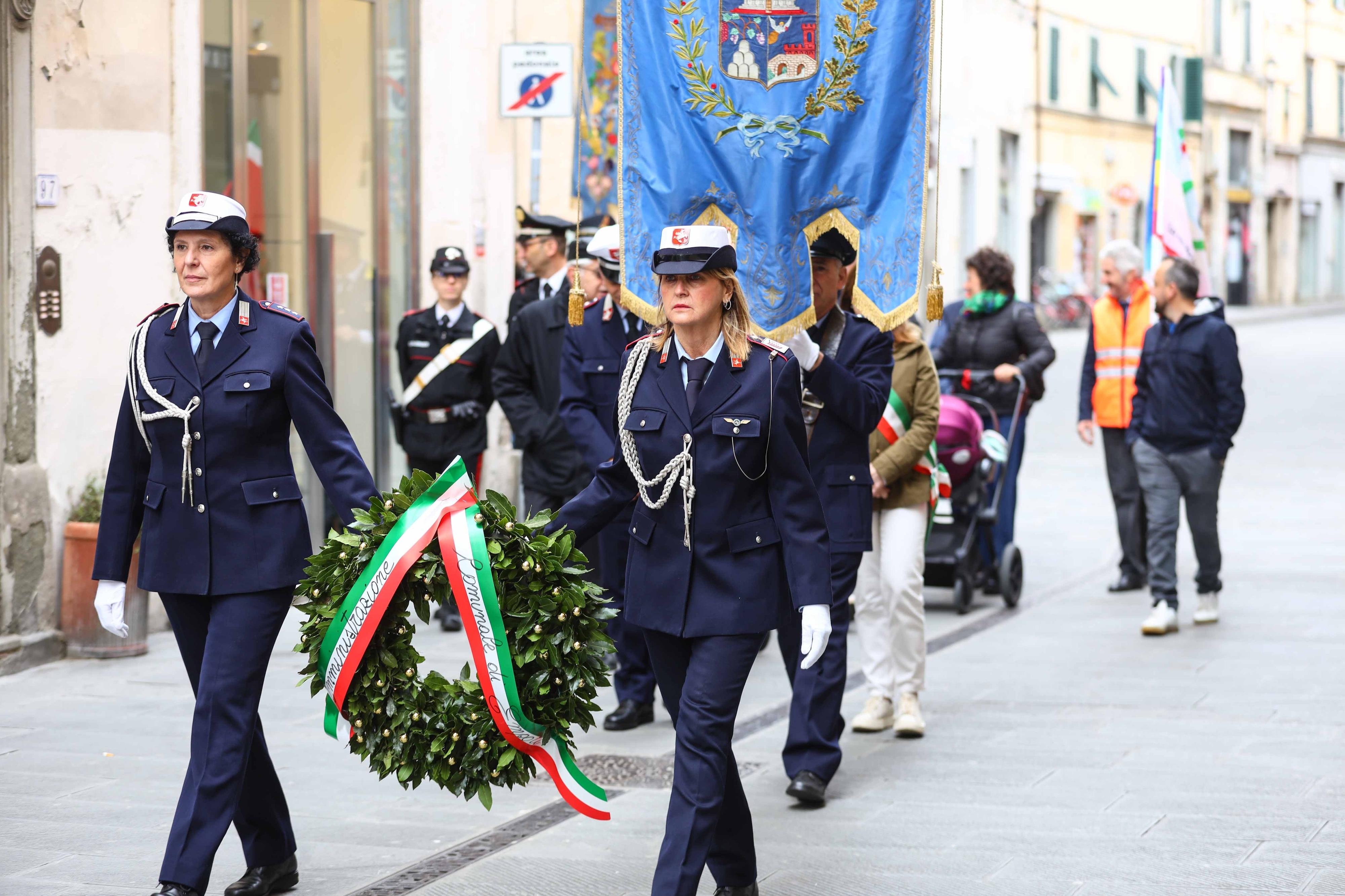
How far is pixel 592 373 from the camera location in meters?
7.69

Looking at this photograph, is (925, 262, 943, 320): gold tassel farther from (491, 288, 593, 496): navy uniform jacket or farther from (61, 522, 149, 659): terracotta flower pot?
(61, 522, 149, 659): terracotta flower pot

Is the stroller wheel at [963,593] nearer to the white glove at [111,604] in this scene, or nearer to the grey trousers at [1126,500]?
the grey trousers at [1126,500]

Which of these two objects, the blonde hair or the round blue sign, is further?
the round blue sign

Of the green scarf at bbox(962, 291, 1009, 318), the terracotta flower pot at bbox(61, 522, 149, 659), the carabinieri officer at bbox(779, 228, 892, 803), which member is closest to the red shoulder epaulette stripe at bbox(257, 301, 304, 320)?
the carabinieri officer at bbox(779, 228, 892, 803)

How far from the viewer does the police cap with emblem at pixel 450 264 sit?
33.2 feet

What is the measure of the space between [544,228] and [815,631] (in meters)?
5.51

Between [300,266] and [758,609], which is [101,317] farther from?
[758,609]

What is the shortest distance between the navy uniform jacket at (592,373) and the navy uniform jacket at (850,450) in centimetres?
131

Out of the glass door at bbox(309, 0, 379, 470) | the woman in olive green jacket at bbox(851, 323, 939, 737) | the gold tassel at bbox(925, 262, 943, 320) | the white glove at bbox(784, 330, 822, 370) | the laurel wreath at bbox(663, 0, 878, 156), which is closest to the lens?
the white glove at bbox(784, 330, 822, 370)

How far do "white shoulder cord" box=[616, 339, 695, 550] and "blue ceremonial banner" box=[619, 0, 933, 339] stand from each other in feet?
4.47

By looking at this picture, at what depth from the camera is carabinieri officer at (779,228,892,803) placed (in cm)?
649

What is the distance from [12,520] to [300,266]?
344cm

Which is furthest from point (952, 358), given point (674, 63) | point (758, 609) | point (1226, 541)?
point (758, 609)

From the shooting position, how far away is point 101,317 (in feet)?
30.5
